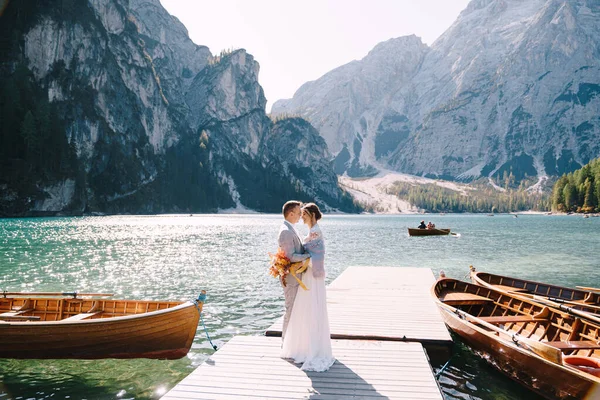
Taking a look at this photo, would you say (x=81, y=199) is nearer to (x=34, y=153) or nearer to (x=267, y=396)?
(x=34, y=153)

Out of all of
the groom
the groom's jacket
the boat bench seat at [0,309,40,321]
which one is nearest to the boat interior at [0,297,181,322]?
the boat bench seat at [0,309,40,321]

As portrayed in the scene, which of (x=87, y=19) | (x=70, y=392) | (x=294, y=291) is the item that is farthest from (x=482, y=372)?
(x=87, y=19)

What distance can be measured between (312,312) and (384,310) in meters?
7.05

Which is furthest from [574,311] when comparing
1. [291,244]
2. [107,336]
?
[107,336]

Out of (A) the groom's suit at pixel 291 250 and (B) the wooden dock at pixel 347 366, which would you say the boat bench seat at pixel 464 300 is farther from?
(A) the groom's suit at pixel 291 250

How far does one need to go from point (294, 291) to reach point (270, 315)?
967cm

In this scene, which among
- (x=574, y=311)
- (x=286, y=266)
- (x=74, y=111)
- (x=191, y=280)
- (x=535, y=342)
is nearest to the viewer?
(x=286, y=266)

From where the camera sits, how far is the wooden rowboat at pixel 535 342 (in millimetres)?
8742

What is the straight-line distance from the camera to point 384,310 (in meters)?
15.3

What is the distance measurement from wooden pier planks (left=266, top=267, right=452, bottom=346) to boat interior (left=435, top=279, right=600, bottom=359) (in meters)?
1.16

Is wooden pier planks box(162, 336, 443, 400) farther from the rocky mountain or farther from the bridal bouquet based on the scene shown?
the rocky mountain

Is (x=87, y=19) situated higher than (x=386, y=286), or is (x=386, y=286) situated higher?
(x=87, y=19)

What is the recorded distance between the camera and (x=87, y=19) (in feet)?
498

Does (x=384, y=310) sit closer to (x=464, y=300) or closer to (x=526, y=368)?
(x=464, y=300)
